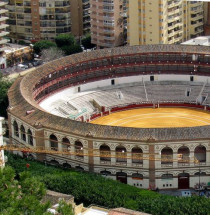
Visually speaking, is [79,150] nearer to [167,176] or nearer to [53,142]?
[53,142]

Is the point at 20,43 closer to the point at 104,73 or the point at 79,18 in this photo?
the point at 79,18

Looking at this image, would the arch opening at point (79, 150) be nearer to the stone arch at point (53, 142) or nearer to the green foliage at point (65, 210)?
the stone arch at point (53, 142)

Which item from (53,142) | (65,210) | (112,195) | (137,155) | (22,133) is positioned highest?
(65,210)

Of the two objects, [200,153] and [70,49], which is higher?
[70,49]

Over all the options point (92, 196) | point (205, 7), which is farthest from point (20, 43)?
point (92, 196)

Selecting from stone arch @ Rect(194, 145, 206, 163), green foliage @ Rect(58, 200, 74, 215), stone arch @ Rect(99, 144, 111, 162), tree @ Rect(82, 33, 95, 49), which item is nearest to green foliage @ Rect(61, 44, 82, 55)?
tree @ Rect(82, 33, 95, 49)

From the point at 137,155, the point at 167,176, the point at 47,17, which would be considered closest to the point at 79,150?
the point at 137,155
